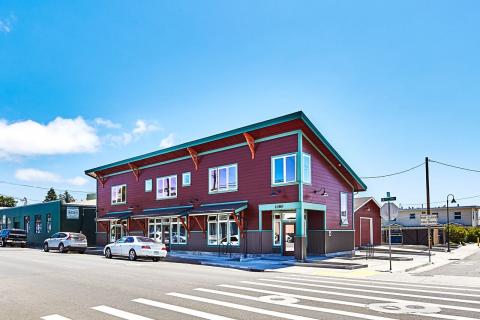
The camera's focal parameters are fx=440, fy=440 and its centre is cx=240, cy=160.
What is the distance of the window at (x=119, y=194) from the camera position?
37781 mm

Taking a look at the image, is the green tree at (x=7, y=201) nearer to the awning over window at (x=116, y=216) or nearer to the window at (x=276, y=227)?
the awning over window at (x=116, y=216)

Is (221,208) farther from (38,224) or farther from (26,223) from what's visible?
(26,223)

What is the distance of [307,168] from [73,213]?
1181 inches

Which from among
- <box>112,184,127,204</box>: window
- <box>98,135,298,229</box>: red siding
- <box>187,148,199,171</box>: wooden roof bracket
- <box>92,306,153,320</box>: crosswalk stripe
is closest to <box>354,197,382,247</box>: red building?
<box>98,135,298,229</box>: red siding

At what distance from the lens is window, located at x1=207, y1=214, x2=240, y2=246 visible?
26.8 meters

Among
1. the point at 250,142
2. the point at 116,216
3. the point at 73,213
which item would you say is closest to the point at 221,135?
the point at 250,142

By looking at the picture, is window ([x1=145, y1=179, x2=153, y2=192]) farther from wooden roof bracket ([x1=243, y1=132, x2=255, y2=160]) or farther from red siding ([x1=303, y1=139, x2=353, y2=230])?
red siding ([x1=303, y1=139, x2=353, y2=230])

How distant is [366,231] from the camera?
3516 centimetres

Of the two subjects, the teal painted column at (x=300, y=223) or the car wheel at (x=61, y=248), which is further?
the car wheel at (x=61, y=248)

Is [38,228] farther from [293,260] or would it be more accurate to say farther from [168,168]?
[293,260]

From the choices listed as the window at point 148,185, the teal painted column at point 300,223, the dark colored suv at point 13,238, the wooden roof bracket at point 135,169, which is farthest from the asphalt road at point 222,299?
the dark colored suv at point 13,238

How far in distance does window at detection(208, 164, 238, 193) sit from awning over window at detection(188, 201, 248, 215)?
0.97 m

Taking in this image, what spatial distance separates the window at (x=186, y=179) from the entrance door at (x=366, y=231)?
1397 centimetres

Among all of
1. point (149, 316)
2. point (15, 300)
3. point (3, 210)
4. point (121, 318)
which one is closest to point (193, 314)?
point (149, 316)
